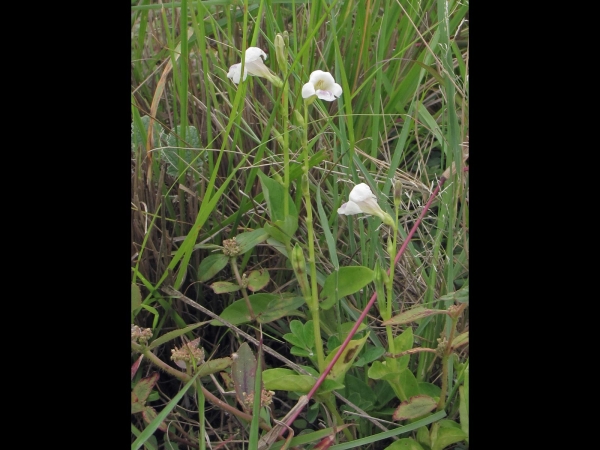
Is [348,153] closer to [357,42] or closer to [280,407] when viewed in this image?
[357,42]

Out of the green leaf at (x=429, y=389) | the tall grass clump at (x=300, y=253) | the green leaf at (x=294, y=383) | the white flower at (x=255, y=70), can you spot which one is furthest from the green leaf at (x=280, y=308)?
the white flower at (x=255, y=70)

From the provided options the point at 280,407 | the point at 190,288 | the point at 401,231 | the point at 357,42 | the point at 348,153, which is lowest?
the point at 280,407

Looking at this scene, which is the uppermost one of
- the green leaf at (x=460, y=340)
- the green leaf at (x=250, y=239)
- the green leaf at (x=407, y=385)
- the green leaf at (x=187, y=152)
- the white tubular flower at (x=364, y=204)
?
the white tubular flower at (x=364, y=204)

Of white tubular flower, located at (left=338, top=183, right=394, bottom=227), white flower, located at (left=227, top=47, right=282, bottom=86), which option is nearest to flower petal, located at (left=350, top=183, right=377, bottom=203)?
white tubular flower, located at (left=338, top=183, right=394, bottom=227)

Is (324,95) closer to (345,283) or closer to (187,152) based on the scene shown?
(345,283)

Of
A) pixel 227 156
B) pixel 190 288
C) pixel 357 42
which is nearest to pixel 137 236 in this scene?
pixel 190 288

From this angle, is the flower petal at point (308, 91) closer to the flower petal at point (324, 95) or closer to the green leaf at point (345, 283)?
the flower petal at point (324, 95)
